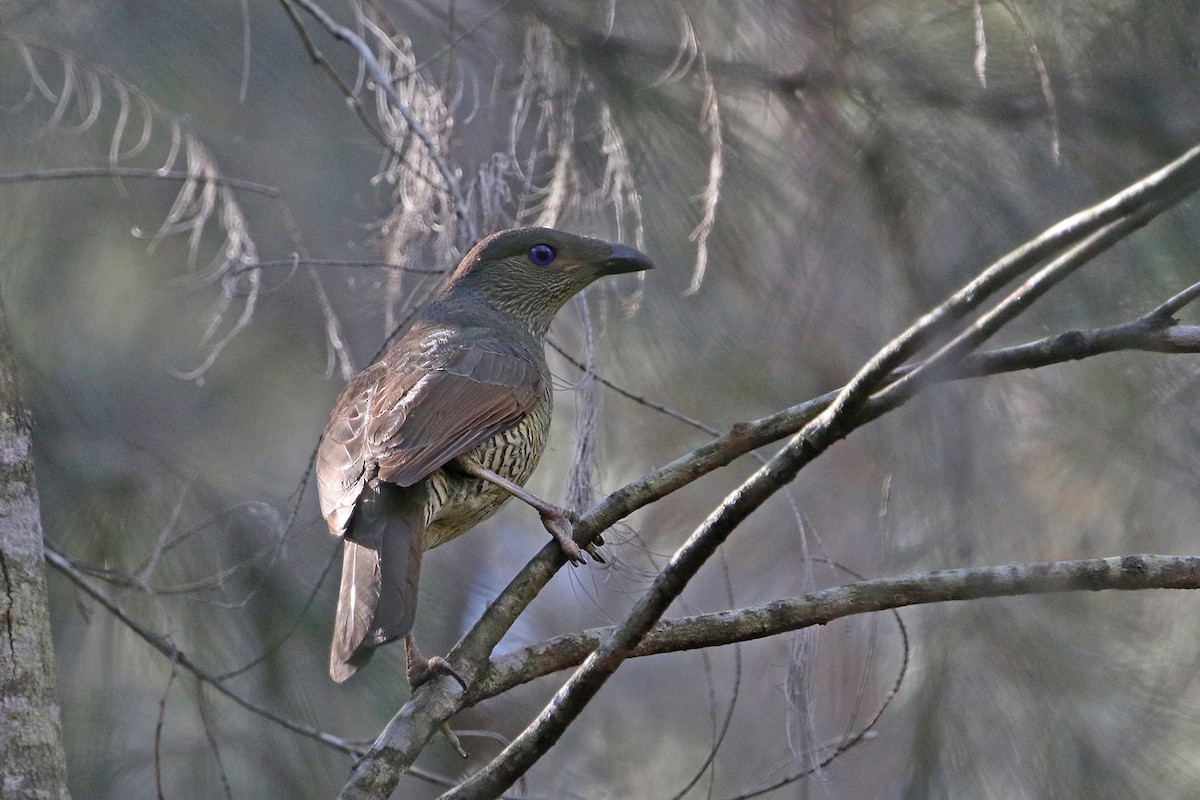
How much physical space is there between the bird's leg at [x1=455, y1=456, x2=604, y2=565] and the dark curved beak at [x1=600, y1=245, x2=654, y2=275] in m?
0.70

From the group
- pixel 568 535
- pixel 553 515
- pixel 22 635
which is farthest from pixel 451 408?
pixel 22 635

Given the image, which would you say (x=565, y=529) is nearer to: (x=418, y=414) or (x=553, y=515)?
(x=553, y=515)

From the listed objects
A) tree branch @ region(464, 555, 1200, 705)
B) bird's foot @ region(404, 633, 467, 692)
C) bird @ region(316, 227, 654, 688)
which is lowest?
bird's foot @ region(404, 633, 467, 692)

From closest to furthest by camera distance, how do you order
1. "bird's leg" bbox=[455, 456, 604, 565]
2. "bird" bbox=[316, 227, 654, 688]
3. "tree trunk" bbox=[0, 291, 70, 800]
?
1. "tree trunk" bbox=[0, 291, 70, 800]
2. "bird" bbox=[316, 227, 654, 688]
3. "bird's leg" bbox=[455, 456, 604, 565]

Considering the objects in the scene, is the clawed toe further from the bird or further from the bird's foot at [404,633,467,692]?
the bird's foot at [404,633,467,692]

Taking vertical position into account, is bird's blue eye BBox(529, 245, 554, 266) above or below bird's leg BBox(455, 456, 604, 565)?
above

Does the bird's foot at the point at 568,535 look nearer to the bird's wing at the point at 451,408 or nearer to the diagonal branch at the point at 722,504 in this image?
the diagonal branch at the point at 722,504

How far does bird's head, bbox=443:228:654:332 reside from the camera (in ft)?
11.5

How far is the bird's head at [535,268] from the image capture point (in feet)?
11.5

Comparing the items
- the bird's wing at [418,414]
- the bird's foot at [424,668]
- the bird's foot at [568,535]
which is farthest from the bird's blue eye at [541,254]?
the bird's foot at [424,668]

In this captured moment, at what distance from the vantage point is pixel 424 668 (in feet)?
8.78

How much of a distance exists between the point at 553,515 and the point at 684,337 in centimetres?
104

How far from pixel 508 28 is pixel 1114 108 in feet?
5.43

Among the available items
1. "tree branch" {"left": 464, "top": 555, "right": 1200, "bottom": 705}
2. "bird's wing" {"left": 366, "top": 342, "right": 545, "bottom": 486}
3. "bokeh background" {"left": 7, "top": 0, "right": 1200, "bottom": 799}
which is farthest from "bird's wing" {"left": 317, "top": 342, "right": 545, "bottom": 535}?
"tree branch" {"left": 464, "top": 555, "right": 1200, "bottom": 705}
